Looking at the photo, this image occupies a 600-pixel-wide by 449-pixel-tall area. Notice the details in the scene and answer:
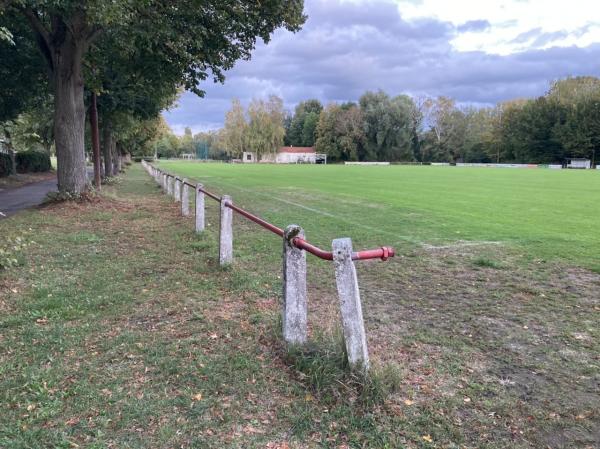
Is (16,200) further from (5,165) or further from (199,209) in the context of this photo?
(5,165)

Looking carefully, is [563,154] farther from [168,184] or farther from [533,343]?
[533,343]

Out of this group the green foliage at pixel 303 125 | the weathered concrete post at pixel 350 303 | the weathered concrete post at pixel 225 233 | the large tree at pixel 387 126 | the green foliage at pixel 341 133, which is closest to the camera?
the weathered concrete post at pixel 350 303

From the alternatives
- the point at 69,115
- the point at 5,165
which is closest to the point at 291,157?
the point at 5,165

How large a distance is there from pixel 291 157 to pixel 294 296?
120 m

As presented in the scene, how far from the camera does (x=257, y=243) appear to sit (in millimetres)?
9625

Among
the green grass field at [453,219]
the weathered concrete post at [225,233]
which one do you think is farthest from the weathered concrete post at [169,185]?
the weathered concrete post at [225,233]

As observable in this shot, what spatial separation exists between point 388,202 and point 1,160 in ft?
78.7

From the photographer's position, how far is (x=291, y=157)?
122 meters

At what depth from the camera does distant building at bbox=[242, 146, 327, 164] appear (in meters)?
117

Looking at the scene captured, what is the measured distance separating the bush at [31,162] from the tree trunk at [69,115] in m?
23.9

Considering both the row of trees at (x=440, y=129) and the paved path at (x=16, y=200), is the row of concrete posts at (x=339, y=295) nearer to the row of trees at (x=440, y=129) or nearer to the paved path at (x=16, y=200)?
the paved path at (x=16, y=200)

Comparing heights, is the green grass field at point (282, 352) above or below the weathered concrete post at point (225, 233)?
below

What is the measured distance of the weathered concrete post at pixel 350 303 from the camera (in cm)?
341

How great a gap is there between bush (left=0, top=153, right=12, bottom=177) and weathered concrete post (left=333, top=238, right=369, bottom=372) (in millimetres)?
30745
